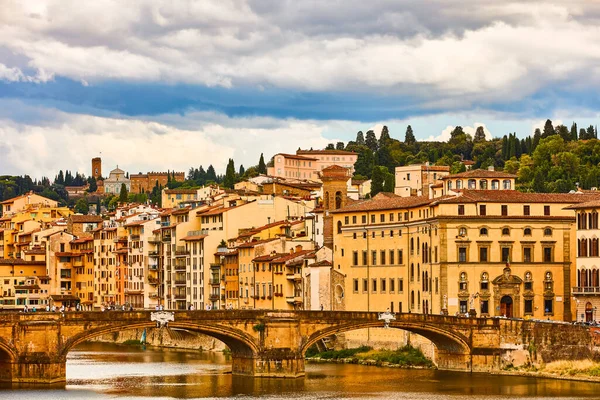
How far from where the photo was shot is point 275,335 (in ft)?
286

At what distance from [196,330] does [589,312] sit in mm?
23207

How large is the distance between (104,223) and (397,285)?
199 feet

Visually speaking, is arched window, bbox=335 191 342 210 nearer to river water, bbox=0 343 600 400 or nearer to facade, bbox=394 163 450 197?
river water, bbox=0 343 600 400

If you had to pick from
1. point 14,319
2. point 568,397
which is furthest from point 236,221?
point 568,397

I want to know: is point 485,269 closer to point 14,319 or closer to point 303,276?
point 303,276

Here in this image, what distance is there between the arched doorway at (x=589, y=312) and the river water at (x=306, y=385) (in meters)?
9.46

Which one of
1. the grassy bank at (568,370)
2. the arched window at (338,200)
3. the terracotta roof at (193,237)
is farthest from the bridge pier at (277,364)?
the terracotta roof at (193,237)

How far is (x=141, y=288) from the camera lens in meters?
142

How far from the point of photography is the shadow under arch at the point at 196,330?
84.4m

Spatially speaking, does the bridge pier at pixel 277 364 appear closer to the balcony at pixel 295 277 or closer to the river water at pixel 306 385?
the river water at pixel 306 385

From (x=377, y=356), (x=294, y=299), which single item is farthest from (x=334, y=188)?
(x=377, y=356)

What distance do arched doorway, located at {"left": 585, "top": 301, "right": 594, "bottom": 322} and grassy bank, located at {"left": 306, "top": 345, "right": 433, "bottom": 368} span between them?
31.1ft

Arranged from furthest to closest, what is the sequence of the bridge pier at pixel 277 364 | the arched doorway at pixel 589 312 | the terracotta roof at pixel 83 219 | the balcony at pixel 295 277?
the terracotta roof at pixel 83 219 < the balcony at pixel 295 277 < the arched doorway at pixel 589 312 < the bridge pier at pixel 277 364

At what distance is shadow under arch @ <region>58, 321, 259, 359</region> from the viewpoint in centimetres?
8444
